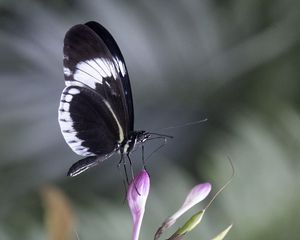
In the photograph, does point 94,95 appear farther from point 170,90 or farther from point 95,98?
point 170,90

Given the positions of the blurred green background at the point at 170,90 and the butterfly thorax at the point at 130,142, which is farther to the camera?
the blurred green background at the point at 170,90

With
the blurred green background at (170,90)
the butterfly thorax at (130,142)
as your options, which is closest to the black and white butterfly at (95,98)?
the butterfly thorax at (130,142)

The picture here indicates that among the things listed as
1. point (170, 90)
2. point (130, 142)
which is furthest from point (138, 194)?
point (170, 90)

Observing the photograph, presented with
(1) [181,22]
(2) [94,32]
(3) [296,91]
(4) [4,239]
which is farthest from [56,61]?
(2) [94,32]

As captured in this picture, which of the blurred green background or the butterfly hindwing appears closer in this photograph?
the butterfly hindwing

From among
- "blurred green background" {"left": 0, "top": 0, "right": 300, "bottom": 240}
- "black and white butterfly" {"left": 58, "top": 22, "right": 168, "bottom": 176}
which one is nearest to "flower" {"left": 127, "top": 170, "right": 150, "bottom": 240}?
"black and white butterfly" {"left": 58, "top": 22, "right": 168, "bottom": 176}

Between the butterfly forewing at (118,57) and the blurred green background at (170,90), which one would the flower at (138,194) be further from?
the blurred green background at (170,90)

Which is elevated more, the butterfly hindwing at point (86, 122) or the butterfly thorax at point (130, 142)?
the butterfly hindwing at point (86, 122)

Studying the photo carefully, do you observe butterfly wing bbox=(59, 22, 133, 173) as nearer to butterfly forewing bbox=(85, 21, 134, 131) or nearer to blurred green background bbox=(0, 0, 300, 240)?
butterfly forewing bbox=(85, 21, 134, 131)

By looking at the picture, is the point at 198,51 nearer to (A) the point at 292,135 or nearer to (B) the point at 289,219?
(A) the point at 292,135
